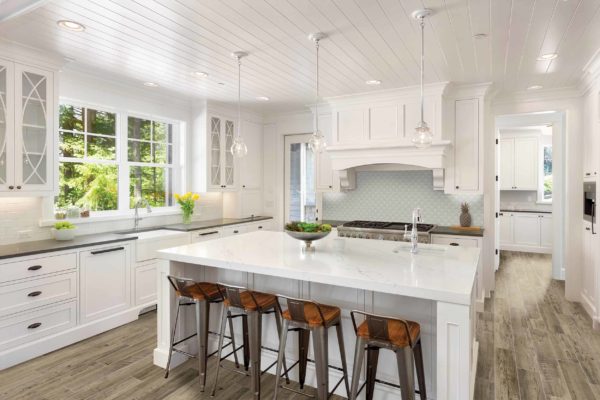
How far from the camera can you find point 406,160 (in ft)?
15.1

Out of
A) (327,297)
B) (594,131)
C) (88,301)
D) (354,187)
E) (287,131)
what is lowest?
(88,301)

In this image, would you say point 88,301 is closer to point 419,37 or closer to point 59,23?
point 59,23

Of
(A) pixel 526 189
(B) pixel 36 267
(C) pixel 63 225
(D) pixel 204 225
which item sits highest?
(A) pixel 526 189

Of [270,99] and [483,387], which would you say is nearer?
[483,387]

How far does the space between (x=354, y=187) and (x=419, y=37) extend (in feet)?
9.09

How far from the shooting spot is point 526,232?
796 cm

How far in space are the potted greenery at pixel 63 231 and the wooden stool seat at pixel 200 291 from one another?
1.57m

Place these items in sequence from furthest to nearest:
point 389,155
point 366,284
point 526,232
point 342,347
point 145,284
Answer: point 526,232 → point 389,155 → point 145,284 → point 342,347 → point 366,284

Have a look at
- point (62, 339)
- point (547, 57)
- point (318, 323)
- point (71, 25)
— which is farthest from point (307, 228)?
point (547, 57)

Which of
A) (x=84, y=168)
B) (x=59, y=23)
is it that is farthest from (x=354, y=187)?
(x=59, y=23)

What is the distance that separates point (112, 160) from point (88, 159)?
0.30 meters

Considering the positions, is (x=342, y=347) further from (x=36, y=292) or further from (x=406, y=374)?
(x=36, y=292)

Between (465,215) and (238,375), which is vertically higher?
(465,215)

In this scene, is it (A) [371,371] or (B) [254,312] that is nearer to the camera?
(A) [371,371]
